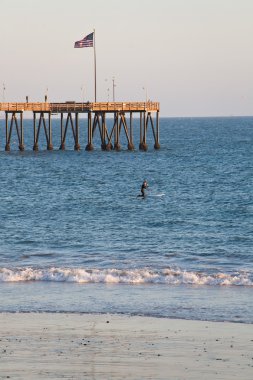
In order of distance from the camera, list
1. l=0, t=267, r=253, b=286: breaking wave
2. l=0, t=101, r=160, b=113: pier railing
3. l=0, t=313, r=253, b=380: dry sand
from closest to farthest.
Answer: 1. l=0, t=313, r=253, b=380: dry sand
2. l=0, t=267, r=253, b=286: breaking wave
3. l=0, t=101, r=160, b=113: pier railing

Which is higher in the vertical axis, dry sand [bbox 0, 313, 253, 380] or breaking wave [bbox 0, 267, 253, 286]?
dry sand [bbox 0, 313, 253, 380]

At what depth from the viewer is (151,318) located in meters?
24.2

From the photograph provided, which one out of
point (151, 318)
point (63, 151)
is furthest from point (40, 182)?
point (151, 318)

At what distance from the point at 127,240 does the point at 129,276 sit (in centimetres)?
994

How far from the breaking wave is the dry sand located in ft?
18.5

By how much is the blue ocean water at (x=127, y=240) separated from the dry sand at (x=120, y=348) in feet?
3.95

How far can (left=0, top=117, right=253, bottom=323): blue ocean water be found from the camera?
26.7 metres

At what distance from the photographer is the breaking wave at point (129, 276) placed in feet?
97.3

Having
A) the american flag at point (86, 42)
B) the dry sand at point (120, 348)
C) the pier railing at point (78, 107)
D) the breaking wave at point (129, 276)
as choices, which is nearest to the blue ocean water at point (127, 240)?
the breaking wave at point (129, 276)

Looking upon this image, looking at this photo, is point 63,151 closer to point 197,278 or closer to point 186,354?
point 197,278

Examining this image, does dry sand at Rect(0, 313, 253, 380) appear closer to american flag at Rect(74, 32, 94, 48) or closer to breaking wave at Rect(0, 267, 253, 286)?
breaking wave at Rect(0, 267, 253, 286)

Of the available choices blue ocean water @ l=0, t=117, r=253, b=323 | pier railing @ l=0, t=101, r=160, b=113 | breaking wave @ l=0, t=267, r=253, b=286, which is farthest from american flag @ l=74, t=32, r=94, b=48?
breaking wave @ l=0, t=267, r=253, b=286

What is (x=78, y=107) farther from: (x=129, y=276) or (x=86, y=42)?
(x=129, y=276)

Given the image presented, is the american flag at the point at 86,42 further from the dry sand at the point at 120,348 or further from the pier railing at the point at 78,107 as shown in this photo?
the dry sand at the point at 120,348
